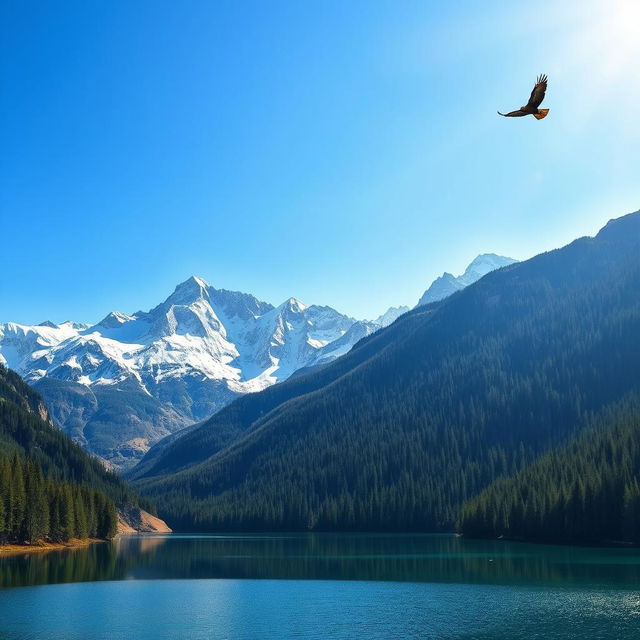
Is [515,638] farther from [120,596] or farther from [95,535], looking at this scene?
[95,535]

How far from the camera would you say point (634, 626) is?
204 feet

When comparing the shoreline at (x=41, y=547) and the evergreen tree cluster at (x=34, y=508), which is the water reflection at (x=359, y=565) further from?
the evergreen tree cluster at (x=34, y=508)

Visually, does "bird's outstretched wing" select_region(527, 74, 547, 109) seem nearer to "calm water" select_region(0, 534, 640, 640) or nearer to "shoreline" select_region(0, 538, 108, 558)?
"calm water" select_region(0, 534, 640, 640)

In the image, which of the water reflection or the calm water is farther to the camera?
the water reflection

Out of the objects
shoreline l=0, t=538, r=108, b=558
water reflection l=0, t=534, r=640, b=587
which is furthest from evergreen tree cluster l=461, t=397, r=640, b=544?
shoreline l=0, t=538, r=108, b=558

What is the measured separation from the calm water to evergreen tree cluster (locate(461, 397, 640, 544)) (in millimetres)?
13090

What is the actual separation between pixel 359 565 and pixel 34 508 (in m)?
70.9

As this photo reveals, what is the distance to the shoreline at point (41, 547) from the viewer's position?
139 meters

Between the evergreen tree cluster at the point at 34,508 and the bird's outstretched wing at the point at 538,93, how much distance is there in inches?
5281

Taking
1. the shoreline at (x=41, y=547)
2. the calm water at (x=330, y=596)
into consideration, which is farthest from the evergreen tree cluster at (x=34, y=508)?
the calm water at (x=330, y=596)

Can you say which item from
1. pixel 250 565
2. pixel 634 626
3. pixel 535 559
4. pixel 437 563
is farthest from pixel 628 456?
pixel 634 626

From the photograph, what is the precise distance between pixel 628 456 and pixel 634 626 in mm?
108927

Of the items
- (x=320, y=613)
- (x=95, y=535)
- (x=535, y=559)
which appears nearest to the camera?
(x=320, y=613)

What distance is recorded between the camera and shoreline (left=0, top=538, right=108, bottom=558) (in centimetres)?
13870
